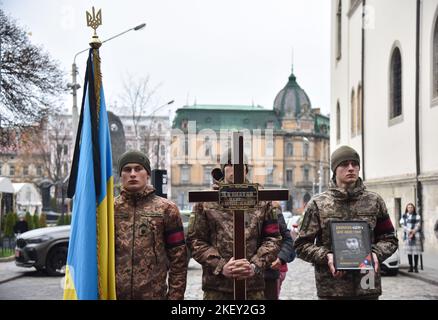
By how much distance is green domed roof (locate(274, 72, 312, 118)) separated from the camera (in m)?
55.1

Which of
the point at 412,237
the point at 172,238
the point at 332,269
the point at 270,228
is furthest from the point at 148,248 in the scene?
the point at 412,237

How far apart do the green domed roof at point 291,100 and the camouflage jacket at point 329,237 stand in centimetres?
4731

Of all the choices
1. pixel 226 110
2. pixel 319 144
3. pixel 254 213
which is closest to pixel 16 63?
pixel 254 213

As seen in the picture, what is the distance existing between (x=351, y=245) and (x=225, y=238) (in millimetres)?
938

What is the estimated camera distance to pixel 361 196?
469cm

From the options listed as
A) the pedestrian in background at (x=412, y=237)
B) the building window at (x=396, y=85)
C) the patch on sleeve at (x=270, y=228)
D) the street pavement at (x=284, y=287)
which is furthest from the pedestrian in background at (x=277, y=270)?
the building window at (x=396, y=85)

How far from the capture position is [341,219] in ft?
15.1

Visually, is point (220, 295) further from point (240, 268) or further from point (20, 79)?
point (20, 79)

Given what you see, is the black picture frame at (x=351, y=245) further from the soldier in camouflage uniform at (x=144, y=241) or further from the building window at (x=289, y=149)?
the building window at (x=289, y=149)

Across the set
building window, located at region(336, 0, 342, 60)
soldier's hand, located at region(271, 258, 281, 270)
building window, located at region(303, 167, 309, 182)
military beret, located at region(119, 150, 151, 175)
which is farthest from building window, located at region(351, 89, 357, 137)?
building window, located at region(303, 167, 309, 182)

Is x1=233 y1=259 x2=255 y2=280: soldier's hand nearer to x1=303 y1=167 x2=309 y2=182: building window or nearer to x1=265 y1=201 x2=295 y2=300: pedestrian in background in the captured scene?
x1=265 y1=201 x2=295 y2=300: pedestrian in background

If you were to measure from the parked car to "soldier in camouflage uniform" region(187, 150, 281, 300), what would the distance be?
10.2 metres

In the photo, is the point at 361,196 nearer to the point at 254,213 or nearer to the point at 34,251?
the point at 254,213
